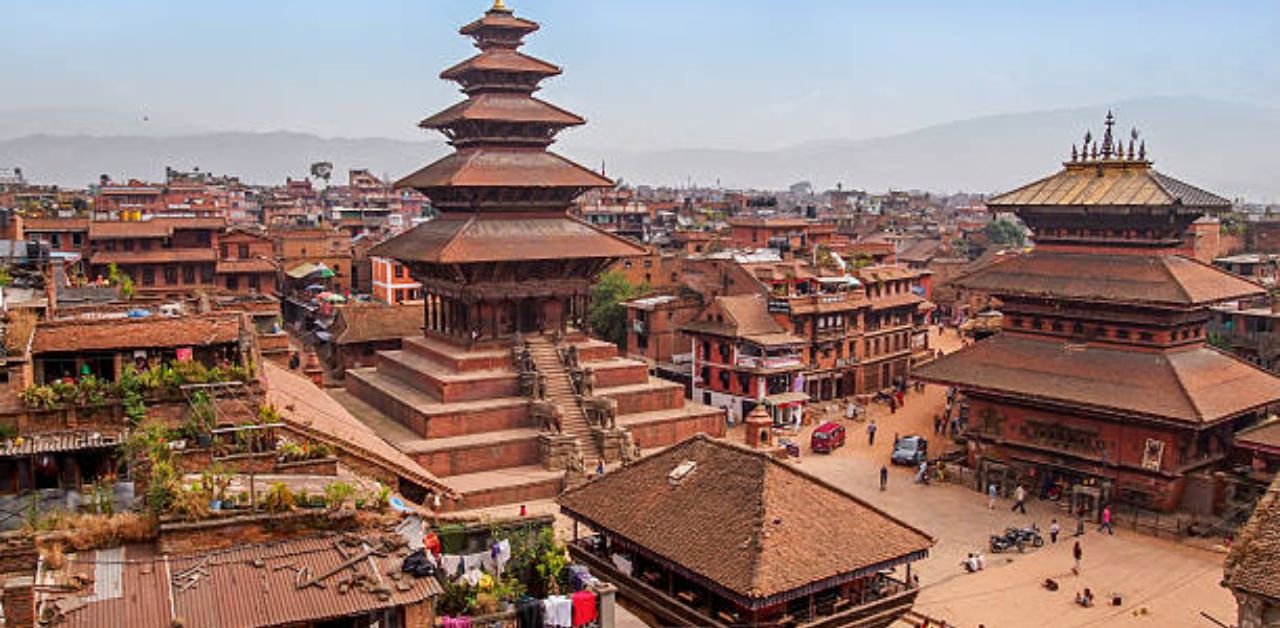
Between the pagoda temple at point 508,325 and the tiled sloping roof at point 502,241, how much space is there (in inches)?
3.0

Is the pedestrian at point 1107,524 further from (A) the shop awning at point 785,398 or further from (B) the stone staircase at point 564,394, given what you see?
(A) the shop awning at point 785,398

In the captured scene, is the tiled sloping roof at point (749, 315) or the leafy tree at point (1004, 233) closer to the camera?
the tiled sloping roof at point (749, 315)

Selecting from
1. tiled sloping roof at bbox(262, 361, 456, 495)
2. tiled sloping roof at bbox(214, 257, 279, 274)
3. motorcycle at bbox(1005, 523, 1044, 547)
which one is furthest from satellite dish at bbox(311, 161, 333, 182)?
motorcycle at bbox(1005, 523, 1044, 547)

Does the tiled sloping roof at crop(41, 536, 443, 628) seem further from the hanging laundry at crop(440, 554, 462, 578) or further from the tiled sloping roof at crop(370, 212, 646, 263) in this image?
the tiled sloping roof at crop(370, 212, 646, 263)

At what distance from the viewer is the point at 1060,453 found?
36.2 meters

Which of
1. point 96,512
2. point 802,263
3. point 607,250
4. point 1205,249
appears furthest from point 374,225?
point 96,512

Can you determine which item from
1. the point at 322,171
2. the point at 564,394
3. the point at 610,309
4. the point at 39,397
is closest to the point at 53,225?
the point at 610,309

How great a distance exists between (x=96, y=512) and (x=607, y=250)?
25.5 m

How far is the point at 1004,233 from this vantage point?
407ft

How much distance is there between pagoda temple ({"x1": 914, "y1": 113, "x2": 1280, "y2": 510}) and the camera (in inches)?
1347

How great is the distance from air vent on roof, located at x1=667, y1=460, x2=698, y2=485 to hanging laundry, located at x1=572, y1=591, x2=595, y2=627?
13.1 ft

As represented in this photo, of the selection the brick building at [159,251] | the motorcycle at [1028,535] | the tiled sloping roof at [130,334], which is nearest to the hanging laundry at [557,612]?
the tiled sloping roof at [130,334]

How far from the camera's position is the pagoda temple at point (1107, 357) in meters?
34.2

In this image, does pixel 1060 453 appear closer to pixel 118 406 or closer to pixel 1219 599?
pixel 1219 599
